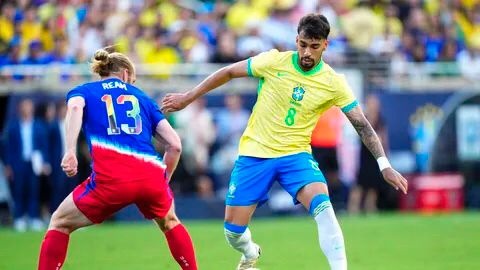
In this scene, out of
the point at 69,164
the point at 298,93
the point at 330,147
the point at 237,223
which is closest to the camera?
the point at 69,164

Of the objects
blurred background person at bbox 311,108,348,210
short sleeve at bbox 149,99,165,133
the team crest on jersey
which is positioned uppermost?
the team crest on jersey

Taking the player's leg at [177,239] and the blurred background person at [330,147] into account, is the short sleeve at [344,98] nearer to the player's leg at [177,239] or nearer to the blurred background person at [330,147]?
the player's leg at [177,239]

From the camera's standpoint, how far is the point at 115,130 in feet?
30.7

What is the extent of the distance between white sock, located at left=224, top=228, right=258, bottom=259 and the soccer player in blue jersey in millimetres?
1322

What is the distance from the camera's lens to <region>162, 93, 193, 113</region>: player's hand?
10.3m

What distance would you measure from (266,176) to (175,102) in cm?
110

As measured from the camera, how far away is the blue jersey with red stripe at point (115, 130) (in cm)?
936

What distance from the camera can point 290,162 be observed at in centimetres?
1038

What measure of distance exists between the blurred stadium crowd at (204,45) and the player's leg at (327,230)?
1131cm

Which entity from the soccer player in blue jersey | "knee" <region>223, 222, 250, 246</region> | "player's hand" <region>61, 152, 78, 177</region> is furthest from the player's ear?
"knee" <region>223, 222, 250, 246</region>

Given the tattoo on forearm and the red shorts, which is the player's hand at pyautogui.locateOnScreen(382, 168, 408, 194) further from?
the red shorts

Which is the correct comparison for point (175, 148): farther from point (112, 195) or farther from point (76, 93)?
point (76, 93)

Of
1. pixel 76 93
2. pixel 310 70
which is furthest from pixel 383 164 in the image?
pixel 76 93

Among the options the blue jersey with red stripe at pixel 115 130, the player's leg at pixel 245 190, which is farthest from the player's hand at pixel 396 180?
the blue jersey with red stripe at pixel 115 130
